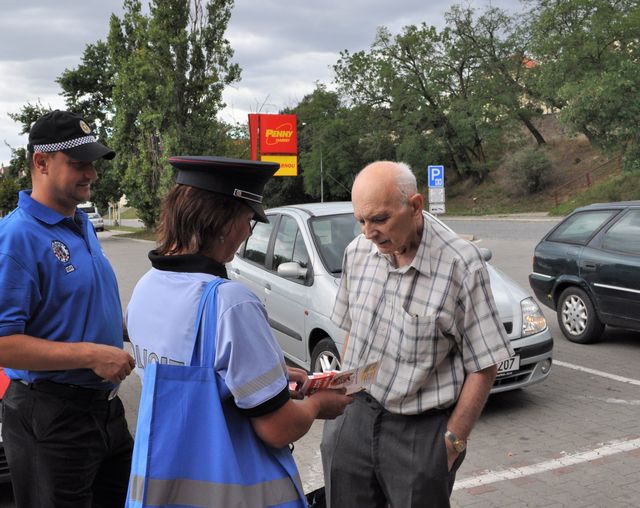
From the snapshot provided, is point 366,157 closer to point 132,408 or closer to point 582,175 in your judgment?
point 582,175

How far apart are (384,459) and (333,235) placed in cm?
380

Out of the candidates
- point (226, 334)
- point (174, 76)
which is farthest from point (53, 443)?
point (174, 76)

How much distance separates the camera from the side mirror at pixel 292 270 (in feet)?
18.6

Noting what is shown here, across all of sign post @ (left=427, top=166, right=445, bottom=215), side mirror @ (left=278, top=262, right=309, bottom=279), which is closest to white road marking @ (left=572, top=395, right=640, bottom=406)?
side mirror @ (left=278, top=262, right=309, bottom=279)

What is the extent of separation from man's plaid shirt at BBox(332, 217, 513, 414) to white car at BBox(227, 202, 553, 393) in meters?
2.61

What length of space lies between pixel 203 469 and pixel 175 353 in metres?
0.29

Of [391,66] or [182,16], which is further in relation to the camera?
[391,66]

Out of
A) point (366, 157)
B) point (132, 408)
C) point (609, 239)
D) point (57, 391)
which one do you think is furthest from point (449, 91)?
point (57, 391)

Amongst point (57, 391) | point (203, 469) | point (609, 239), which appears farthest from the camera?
point (609, 239)

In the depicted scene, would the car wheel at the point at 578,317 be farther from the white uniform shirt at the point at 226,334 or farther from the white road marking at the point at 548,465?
the white uniform shirt at the point at 226,334

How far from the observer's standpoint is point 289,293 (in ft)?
19.6

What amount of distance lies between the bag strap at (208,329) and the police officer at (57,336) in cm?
77

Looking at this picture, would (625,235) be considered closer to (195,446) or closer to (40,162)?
(40,162)

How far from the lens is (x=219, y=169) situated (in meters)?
1.73
